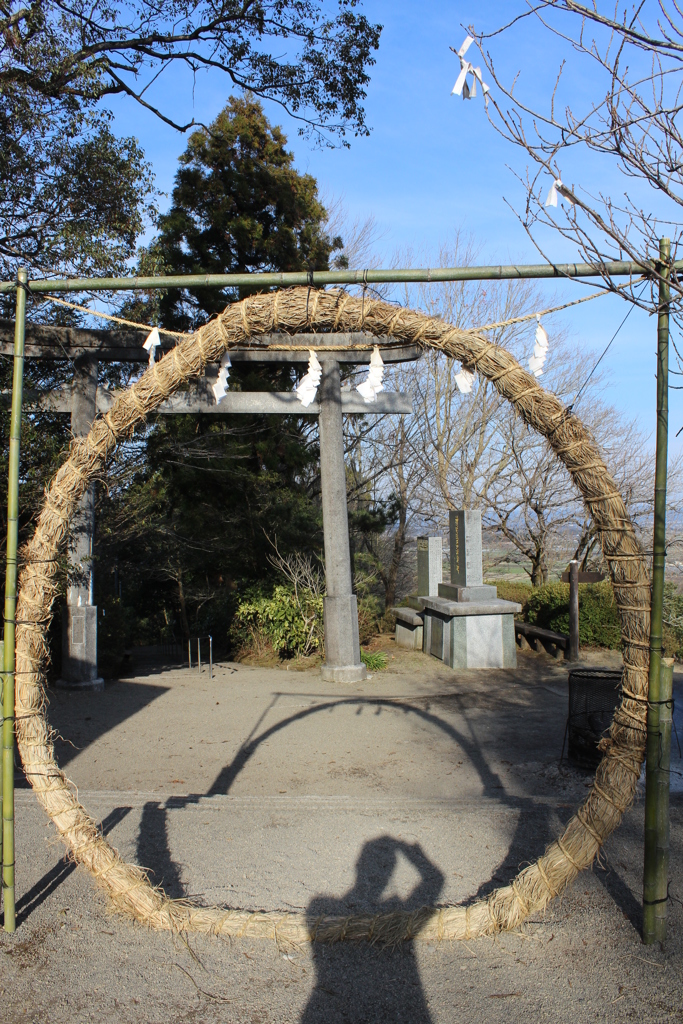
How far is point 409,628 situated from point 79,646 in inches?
237

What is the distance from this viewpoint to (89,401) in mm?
9969

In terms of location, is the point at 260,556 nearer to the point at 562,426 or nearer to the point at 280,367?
the point at 280,367

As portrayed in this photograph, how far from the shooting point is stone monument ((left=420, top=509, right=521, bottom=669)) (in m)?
11.1

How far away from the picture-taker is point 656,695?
3.11m

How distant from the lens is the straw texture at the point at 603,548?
10.5 ft

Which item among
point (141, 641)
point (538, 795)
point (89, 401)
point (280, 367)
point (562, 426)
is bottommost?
point (141, 641)

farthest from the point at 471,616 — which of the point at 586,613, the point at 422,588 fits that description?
the point at 586,613

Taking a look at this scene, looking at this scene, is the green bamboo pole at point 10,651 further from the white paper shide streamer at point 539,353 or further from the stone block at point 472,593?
the stone block at point 472,593

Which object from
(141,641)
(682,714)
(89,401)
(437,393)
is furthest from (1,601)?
(437,393)

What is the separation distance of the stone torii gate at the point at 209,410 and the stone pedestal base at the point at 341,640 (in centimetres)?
1

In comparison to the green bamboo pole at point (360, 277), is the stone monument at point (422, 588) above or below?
below

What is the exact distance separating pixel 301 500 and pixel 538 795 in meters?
10.3

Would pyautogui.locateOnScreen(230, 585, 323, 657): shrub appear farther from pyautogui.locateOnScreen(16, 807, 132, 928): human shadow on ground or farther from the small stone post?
pyautogui.locateOnScreen(16, 807, 132, 928): human shadow on ground

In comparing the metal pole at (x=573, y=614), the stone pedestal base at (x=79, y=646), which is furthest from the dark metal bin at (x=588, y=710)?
the stone pedestal base at (x=79, y=646)
